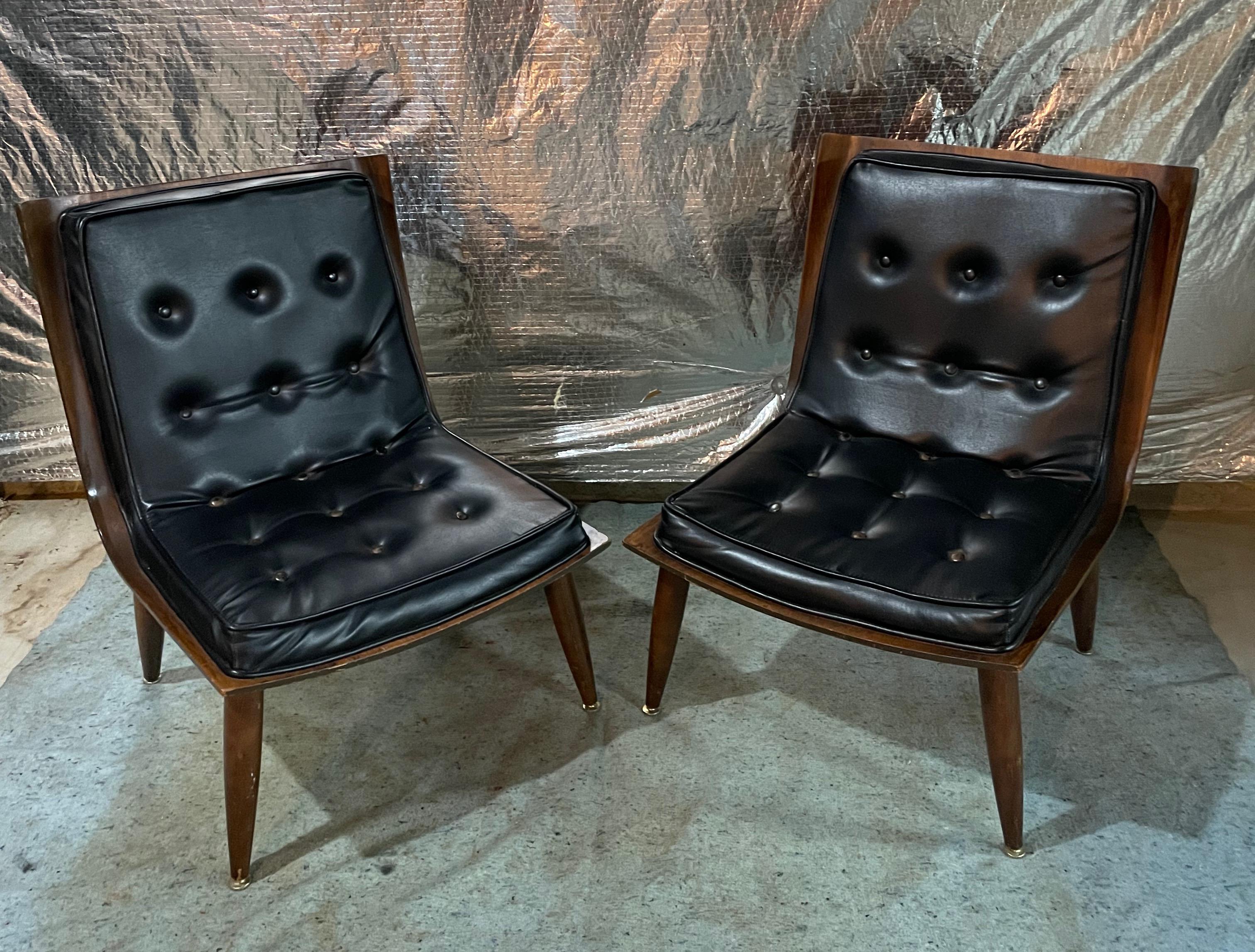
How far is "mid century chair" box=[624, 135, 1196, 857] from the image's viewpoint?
1297 mm

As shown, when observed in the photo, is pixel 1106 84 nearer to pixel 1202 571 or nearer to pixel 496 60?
pixel 1202 571

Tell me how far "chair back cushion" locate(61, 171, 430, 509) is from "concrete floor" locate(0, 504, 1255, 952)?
41 centimetres

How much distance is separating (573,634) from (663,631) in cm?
13

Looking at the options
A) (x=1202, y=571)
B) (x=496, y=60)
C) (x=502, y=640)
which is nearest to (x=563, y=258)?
(x=496, y=60)

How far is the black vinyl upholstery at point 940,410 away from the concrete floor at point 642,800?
323 mm

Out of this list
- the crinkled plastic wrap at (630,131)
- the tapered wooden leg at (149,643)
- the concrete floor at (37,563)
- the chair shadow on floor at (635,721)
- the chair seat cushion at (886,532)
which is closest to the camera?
the chair seat cushion at (886,532)

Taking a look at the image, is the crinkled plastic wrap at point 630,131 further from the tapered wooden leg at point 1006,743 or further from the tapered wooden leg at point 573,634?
the tapered wooden leg at point 1006,743

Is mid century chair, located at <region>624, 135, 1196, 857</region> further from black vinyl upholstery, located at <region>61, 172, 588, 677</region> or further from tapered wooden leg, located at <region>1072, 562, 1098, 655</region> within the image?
black vinyl upholstery, located at <region>61, 172, 588, 677</region>

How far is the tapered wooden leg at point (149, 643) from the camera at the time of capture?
163 cm

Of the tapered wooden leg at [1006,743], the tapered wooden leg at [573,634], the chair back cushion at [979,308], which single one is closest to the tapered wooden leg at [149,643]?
the tapered wooden leg at [573,634]

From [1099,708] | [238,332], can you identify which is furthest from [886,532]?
[238,332]

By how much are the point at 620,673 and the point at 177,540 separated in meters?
0.71

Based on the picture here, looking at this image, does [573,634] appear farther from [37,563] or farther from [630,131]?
[37,563]

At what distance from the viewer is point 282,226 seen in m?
1.57
